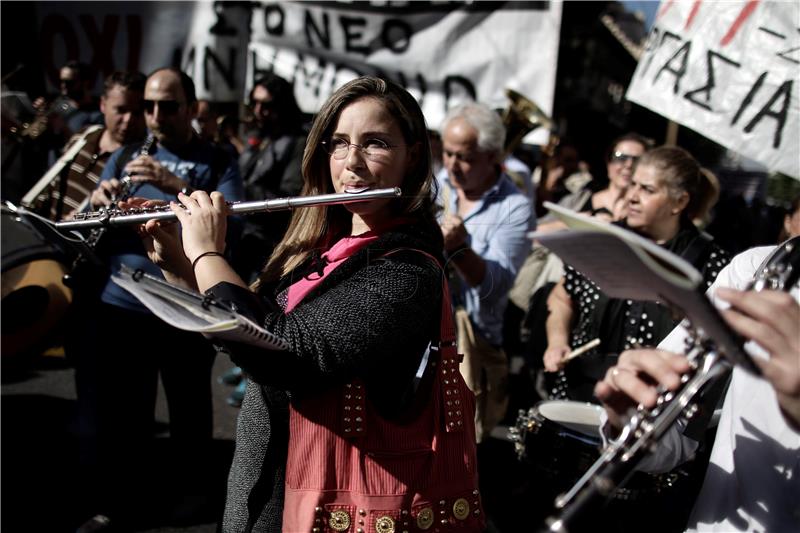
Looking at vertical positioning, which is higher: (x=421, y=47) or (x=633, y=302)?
(x=421, y=47)

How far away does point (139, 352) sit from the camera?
3.24m

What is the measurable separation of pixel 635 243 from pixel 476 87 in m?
5.09

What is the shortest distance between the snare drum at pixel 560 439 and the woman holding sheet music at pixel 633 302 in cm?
25

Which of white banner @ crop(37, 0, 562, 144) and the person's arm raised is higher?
white banner @ crop(37, 0, 562, 144)

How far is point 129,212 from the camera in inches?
80.1

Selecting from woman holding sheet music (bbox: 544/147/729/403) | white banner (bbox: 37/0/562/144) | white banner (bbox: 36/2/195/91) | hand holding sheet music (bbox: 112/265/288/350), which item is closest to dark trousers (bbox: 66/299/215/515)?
woman holding sheet music (bbox: 544/147/729/403)

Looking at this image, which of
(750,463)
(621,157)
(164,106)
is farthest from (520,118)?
(750,463)

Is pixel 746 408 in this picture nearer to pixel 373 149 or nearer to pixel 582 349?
pixel 373 149

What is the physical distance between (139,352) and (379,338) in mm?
2126

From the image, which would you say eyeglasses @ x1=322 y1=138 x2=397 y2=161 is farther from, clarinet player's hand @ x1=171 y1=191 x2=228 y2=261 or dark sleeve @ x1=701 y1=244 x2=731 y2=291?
dark sleeve @ x1=701 y1=244 x2=731 y2=291

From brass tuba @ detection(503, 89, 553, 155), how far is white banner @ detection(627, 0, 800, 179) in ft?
4.12

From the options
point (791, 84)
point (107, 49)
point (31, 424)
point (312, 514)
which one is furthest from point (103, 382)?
point (107, 49)

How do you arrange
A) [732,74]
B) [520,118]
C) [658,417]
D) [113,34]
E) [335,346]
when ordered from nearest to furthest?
[658,417]
[335,346]
[732,74]
[520,118]
[113,34]

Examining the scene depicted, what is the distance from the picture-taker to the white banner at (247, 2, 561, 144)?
562 cm
